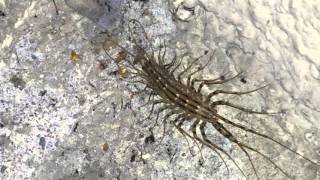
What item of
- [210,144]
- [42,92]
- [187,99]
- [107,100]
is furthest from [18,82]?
[210,144]

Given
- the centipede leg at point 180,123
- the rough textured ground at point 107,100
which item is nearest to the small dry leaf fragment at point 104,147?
the rough textured ground at point 107,100

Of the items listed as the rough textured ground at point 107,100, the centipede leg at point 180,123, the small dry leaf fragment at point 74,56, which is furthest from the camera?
the small dry leaf fragment at point 74,56

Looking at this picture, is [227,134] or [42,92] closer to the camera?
[227,134]

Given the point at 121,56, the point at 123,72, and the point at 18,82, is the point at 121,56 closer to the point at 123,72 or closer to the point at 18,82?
the point at 123,72

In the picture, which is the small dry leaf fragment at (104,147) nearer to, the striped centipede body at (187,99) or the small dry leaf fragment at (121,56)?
the striped centipede body at (187,99)

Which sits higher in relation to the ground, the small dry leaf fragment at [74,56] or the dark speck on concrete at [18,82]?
the small dry leaf fragment at [74,56]
